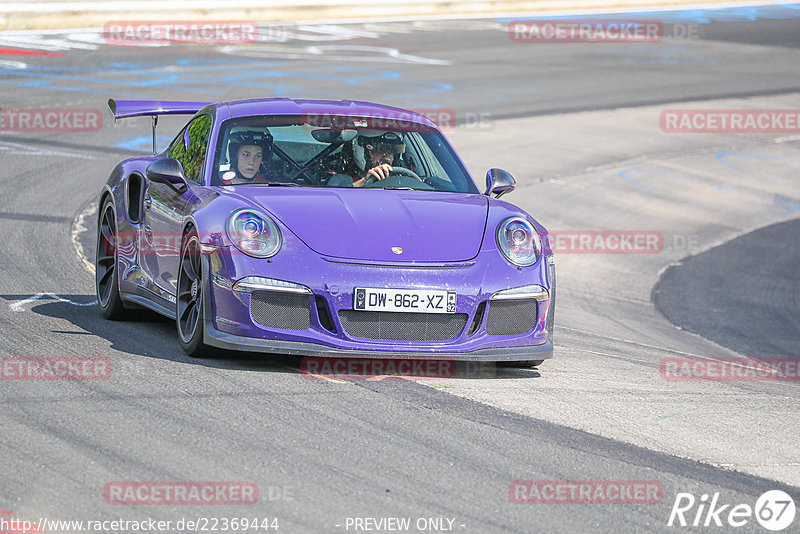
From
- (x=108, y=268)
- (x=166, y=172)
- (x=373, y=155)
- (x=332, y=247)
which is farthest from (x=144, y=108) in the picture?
(x=332, y=247)

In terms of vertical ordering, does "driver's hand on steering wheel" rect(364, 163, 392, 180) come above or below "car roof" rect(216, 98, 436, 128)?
below

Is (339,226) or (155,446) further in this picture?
(339,226)

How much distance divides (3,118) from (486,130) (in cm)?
680

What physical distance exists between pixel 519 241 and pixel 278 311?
1333 millimetres

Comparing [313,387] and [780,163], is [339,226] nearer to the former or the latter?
[313,387]

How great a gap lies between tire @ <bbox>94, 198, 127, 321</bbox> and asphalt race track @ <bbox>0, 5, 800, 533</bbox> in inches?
4.7

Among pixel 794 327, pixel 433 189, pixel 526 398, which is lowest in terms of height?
pixel 794 327

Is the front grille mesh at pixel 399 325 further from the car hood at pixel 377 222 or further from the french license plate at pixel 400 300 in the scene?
the car hood at pixel 377 222

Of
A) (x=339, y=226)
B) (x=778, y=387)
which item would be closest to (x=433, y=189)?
(x=339, y=226)

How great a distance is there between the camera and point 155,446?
480 centimetres

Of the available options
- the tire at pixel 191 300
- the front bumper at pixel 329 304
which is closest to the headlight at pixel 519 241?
the front bumper at pixel 329 304

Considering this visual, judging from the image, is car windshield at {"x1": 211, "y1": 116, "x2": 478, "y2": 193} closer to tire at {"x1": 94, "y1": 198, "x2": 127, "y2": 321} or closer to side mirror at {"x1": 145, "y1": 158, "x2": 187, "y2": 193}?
side mirror at {"x1": 145, "y1": 158, "x2": 187, "y2": 193}

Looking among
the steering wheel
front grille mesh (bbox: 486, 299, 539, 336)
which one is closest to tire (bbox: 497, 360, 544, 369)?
front grille mesh (bbox: 486, 299, 539, 336)

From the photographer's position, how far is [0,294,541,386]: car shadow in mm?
6230
